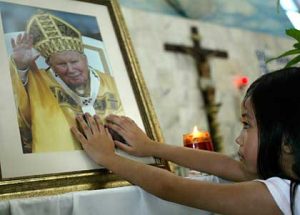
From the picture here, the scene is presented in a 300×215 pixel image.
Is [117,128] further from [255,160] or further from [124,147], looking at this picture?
[255,160]

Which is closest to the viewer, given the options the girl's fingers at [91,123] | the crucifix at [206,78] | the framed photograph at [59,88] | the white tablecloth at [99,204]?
the white tablecloth at [99,204]

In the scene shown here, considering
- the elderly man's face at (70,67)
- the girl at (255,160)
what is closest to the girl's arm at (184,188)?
the girl at (255,160)

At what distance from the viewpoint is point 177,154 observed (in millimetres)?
1027

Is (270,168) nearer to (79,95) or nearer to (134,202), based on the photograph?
(134,202)

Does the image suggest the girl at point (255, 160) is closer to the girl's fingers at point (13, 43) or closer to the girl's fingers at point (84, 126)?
the girl's fingers at point (84, 126)

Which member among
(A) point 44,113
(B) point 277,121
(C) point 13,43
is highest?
(C) point 13,43

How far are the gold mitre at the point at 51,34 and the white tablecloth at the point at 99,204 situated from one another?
1.12 feet

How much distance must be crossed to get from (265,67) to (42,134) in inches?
58.0

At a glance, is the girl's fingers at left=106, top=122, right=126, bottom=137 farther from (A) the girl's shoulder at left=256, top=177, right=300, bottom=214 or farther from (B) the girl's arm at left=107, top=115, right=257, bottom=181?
(A) the girl's shoulder at left=256, top=177, right=300, bottom=214

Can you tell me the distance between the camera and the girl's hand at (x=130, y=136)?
0.97 m

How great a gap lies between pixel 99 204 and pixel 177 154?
0.30 metres

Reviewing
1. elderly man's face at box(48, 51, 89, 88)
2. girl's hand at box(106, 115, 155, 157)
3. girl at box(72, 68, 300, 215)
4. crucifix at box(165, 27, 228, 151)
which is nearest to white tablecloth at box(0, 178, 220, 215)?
girl at box(72, 68, 300, 215)

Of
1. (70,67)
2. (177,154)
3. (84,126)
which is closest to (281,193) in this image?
(177,154)

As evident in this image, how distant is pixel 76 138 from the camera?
895 millimetres
